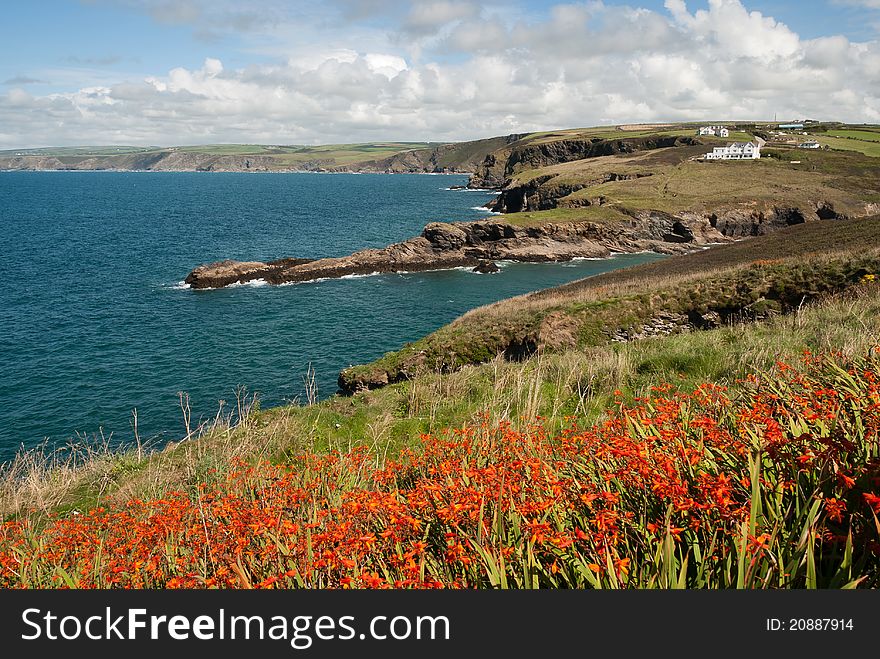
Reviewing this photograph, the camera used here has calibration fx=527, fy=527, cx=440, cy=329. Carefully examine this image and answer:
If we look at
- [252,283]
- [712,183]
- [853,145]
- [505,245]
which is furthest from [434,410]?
[853,145]

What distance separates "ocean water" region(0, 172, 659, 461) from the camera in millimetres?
26328

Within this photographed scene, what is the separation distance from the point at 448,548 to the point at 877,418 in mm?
3387

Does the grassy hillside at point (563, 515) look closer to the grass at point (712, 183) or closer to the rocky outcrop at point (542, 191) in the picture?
the grass at point (712, 183)

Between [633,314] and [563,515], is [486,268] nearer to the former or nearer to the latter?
[633,314]

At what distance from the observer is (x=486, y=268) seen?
186ft

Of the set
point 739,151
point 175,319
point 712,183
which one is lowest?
point 175,319

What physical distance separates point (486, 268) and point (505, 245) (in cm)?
839

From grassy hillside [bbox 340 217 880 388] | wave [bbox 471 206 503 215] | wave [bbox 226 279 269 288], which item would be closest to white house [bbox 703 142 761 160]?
wave [bbox 471 206 503 215]

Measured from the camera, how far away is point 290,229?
88.1 meters

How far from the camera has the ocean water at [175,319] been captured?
2633 centimetres

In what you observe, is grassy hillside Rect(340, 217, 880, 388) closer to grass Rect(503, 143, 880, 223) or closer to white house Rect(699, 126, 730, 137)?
grass Rect(503, 143, 880, 223)

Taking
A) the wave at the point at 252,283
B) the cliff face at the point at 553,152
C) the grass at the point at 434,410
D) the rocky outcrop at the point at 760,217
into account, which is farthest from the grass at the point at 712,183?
the grass at the point at 434,410

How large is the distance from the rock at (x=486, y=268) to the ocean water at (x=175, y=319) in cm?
173

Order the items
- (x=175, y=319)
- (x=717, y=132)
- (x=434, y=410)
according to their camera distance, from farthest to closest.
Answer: (x=717, y=132)
(x=175, y=319)
(x=434, y=410)
